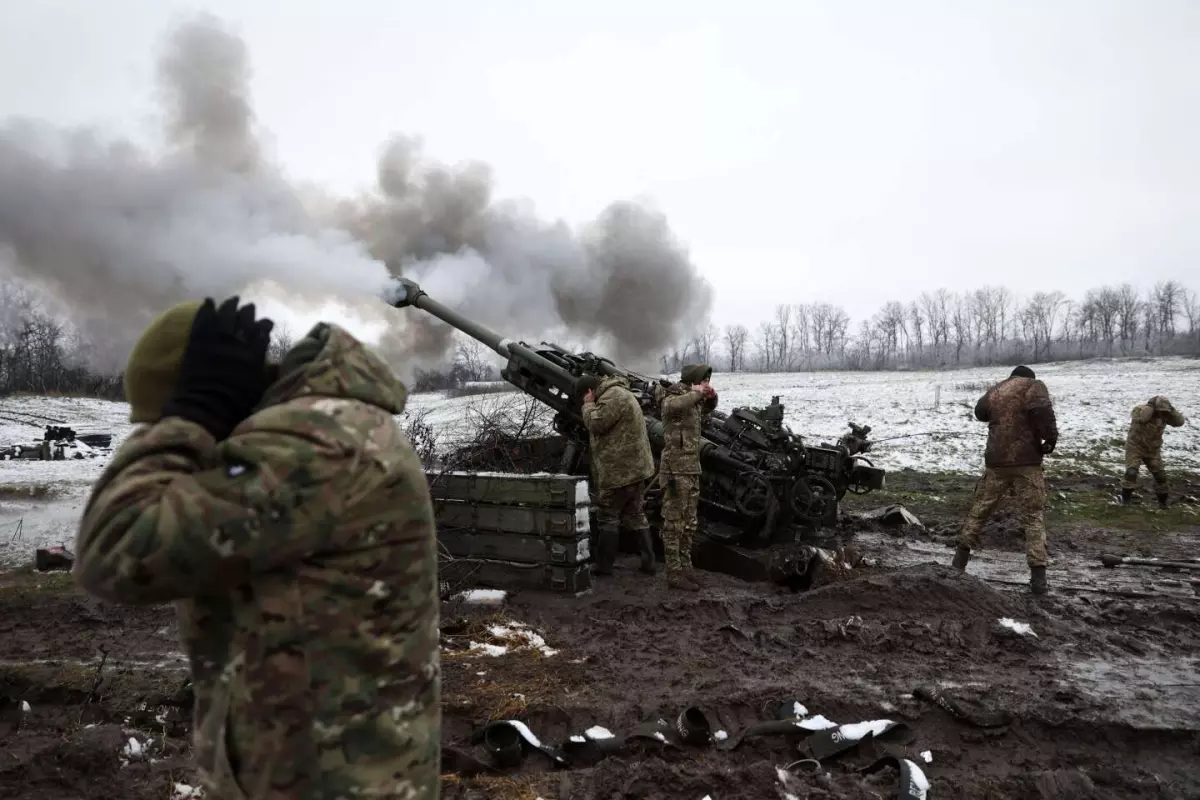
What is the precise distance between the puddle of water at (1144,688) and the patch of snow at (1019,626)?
0.38 meters

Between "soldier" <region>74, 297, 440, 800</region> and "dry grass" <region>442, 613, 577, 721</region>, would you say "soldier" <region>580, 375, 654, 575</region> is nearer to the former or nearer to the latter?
"dry grass" <region>442, 613, 577, 721</region>

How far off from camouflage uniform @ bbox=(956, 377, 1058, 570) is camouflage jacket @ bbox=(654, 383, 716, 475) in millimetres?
2495

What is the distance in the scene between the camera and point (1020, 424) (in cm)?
675

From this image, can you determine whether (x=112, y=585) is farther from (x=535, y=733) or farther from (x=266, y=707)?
(x=535, y=733)

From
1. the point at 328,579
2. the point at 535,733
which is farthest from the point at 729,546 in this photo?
the point at 328,579

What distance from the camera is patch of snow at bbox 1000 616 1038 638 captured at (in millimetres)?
5214

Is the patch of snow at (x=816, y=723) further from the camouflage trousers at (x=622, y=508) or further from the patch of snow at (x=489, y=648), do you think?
the camouflage trousers at (x=622, y=508)

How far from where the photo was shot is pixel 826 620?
5574 mm

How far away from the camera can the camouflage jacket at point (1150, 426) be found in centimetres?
1090

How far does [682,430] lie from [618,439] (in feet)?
2.01

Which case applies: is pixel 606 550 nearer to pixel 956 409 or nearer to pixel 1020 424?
pixel 1020 424

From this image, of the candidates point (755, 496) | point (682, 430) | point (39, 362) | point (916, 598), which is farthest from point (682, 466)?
point (39, 362)

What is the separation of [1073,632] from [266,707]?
18.4 feet

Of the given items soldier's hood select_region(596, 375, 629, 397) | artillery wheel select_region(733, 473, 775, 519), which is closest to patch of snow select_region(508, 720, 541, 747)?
soldier's hood select_region(596, 375, 629, 397)
